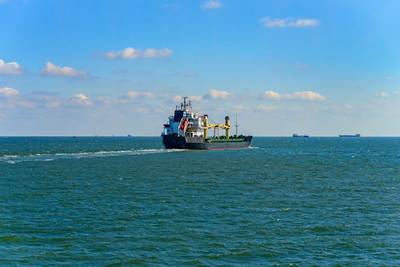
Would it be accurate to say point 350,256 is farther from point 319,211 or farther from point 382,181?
point 382,181

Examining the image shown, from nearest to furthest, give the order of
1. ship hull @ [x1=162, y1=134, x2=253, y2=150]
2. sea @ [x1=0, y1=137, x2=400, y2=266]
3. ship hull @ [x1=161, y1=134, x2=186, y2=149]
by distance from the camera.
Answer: sea @ [x1=0, y1=137, x2=400, y2=266] < ship hull @ [x1=161, y1=134, x2=186, y2=149] < ship hull @ [x1=162, y1=134, x2=253, y2=150]

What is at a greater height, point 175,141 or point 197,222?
point 175,141

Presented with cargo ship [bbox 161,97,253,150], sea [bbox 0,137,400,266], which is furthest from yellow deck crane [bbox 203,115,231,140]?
sea [bbox 0,137,400,266]

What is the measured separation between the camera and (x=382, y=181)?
6594cm

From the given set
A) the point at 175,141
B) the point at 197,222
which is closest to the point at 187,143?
the point at 175,141

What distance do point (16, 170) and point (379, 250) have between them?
195ft

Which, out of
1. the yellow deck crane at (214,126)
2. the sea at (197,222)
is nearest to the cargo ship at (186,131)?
the yellow deck crane at (214,126)

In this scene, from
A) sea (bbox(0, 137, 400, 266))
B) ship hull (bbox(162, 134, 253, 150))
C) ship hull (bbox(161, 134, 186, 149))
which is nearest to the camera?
sea (bbox(0, 137, 400, 266))

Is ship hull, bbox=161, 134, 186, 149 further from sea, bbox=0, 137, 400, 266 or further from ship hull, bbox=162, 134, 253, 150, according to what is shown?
sea, bbox=0, 137, 400, 266

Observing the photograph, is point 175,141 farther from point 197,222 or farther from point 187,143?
point 197,222

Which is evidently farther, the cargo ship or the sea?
the cargo ship

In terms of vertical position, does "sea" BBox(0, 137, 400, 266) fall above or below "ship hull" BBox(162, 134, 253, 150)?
below

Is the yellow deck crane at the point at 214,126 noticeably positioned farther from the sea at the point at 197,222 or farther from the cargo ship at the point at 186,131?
the sea at the point at 197,222

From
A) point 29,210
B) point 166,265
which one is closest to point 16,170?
point 29,210
